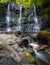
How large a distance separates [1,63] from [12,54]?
1.31 metres

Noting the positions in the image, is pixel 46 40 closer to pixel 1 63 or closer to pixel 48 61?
pixel 48 61

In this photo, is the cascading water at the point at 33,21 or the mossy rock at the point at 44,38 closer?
the mossy rock at the point at 44,38

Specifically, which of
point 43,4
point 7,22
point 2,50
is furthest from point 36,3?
point 2,50

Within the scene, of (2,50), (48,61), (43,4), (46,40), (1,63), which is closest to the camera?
(1,63)

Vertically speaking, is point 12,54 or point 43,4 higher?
point 43,4

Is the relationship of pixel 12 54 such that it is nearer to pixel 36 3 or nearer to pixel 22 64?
pixel 22 64

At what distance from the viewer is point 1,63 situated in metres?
9.44

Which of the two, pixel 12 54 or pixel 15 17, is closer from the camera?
pixel 12 54

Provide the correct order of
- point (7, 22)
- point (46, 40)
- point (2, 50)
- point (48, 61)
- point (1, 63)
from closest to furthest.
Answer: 1. point (1, 63)
2. point (48, 61)
3. point (2, 50)
4. point (46, 40)
5. point (7, 22)

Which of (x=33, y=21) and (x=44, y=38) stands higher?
(x=33, y=21)

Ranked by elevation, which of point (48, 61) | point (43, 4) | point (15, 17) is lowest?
point (48, 61)

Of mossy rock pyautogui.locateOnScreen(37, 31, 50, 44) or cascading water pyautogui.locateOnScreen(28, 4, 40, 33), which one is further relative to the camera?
cascading water pyautogui.locateOnScreen(28, 4, 40, 33)

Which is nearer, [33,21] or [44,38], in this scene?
[44,38]

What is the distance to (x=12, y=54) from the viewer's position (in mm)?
10617
